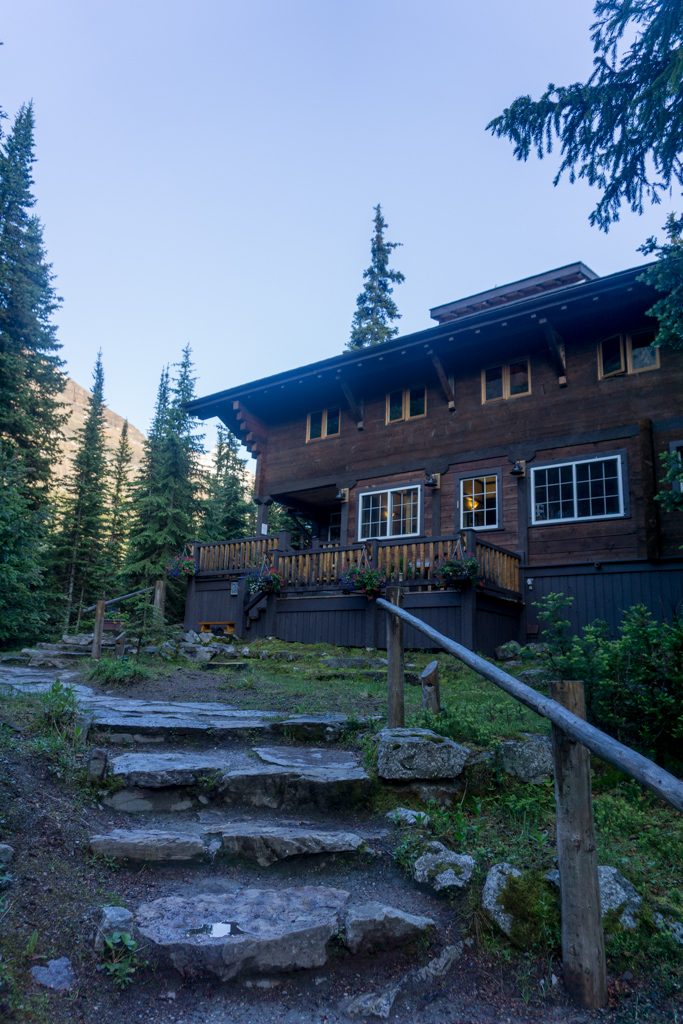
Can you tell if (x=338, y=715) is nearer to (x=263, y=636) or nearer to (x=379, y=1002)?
(x=379, y=1002)

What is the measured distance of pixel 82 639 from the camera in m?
14.8

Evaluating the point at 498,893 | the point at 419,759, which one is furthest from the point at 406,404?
the point at 498,893

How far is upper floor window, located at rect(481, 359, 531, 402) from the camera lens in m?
15.5

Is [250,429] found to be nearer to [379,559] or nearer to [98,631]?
[379,559]

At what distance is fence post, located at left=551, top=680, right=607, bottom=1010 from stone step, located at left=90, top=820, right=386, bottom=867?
129 cm

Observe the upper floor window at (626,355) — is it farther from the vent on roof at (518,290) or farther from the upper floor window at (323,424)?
the upper floor window at (323,424)

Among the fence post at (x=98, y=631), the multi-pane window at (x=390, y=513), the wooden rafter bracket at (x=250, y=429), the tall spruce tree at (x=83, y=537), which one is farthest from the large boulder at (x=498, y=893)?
the tall spruce tree at (x=83, y=537)

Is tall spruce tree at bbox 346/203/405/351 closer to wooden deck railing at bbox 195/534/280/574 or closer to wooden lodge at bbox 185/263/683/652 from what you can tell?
wooden lodge at bbox 185/263/683/652

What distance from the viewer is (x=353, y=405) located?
18.0 m

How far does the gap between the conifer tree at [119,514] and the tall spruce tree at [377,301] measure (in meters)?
13.8

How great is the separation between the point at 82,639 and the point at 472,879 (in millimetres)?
13397

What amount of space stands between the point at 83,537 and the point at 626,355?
23.6 m

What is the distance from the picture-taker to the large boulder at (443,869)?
331 centimetres

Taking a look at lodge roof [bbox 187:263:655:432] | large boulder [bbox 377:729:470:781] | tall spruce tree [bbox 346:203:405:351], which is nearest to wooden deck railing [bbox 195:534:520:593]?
lodge roof [bbox 187:263:655:432]
